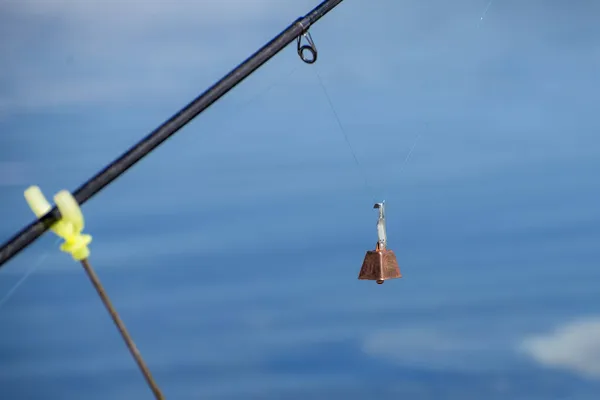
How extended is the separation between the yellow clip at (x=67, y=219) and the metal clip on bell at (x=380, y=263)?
2.93 m

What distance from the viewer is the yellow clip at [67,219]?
4066 mm

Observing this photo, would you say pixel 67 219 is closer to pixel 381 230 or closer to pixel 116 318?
pixel 116 318

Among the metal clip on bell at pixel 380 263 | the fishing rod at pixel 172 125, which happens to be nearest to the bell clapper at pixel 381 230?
the metal clip on bell at pixel 380 263

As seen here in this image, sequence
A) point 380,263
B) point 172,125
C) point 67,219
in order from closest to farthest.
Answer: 1. point 67,219
2. point 172,125
3. point 380,263

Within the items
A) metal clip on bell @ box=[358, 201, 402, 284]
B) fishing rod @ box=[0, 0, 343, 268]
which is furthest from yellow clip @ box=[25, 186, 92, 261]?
metal clip on bell @ box=[358, 201, 402, 284]

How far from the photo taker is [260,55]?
488cm

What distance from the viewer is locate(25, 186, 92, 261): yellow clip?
407 cm

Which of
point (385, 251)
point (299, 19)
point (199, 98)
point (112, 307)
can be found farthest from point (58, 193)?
point (385, 251)

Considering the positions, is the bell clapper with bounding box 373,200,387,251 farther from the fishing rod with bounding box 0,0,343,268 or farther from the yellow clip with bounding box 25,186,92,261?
the yellow clip with bounding box 25,186,92,261

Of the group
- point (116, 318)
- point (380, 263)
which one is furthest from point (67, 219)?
point (380, 263)

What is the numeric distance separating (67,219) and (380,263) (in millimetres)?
3090

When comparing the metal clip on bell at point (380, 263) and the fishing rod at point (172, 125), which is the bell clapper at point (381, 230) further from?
the fishing rod at point (172, 125)

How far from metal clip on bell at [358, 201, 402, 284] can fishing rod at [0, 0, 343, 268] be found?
6.31ft

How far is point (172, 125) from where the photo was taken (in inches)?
178
